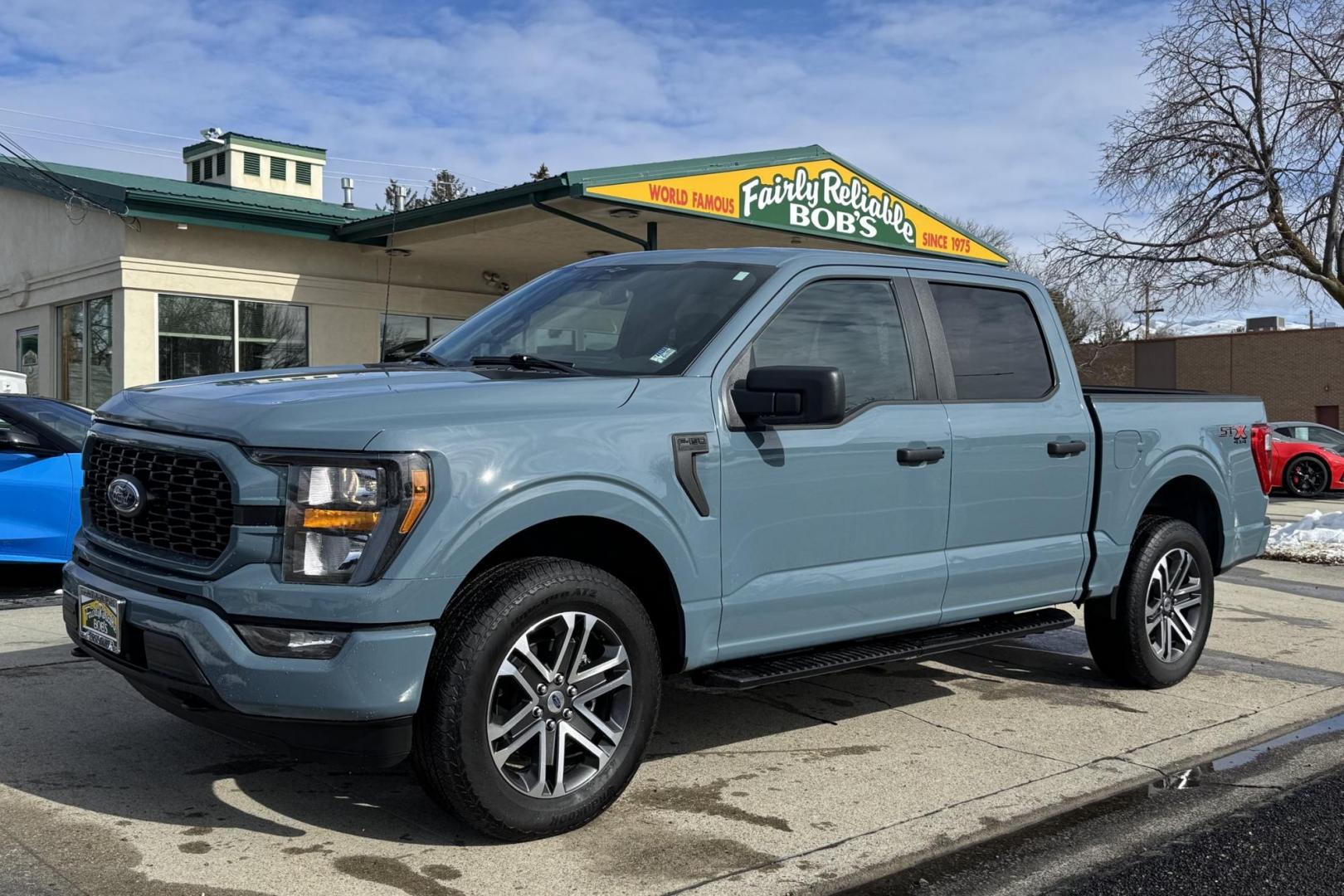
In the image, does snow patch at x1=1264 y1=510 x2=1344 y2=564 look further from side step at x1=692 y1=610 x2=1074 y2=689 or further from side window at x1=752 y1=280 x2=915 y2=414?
side window at x1=752 y1=280 x2=915 y2=414

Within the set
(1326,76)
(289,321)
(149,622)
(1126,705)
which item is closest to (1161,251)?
(1326,76)

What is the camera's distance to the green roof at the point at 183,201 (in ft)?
53.4

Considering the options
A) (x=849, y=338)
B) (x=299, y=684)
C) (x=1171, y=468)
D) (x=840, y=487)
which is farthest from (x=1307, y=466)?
(x=299, y=684)

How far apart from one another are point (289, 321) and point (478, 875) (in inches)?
641

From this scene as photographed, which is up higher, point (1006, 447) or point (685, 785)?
point (1006, 447)

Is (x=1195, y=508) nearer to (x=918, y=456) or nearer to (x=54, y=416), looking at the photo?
(x=918, y=456)

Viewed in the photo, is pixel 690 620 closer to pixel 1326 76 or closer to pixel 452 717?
pixel 452 717

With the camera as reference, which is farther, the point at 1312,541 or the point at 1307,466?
the point at 1307,466

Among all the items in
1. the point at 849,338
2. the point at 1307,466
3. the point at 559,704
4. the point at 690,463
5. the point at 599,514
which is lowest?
the point at 1307,466

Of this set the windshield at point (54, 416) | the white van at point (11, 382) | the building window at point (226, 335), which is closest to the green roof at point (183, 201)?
the building window at point (226, 335)

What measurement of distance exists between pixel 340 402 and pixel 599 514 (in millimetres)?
881

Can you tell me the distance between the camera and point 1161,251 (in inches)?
769

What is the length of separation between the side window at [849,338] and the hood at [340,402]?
2.57 ft

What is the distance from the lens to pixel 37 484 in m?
8.18
